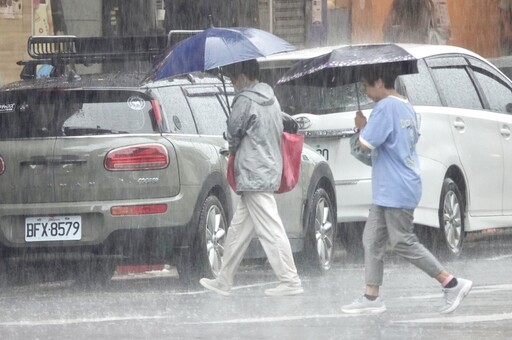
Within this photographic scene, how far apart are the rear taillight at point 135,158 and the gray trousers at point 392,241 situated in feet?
6.73

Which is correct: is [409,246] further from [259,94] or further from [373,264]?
[259,94]

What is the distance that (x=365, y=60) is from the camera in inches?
401

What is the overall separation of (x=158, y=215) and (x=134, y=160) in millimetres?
435

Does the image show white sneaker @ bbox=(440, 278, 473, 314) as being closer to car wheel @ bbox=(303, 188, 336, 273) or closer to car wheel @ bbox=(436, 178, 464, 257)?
car wheel @ bbox=(303, 188, 336, 273)

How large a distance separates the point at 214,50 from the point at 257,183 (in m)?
1.00

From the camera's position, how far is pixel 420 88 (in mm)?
13633

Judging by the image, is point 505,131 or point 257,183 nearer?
point 257,183

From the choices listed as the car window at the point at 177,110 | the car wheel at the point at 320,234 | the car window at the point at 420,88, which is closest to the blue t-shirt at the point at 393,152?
the car window at the point at 177,110

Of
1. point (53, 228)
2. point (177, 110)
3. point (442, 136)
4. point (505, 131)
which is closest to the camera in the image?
point (53, 228)

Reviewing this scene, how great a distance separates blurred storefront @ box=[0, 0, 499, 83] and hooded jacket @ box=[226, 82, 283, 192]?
6.47m

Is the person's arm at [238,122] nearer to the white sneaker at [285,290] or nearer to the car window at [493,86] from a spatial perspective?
the white sneaker at [285,290]

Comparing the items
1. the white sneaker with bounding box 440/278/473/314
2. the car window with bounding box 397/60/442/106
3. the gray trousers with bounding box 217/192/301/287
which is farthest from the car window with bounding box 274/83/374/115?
the white sneaker with bounding box 440/278/473/314

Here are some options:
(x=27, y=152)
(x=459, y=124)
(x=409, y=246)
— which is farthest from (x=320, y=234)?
(x=409, y=246)

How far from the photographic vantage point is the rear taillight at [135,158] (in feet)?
37.2
